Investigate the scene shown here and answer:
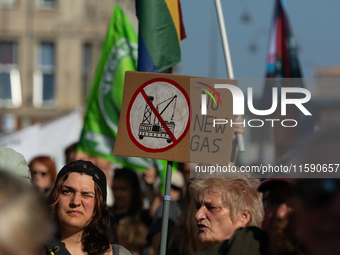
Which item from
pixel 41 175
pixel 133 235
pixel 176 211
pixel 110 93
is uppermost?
pixel 110 93

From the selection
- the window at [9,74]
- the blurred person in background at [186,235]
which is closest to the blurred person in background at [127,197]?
the blurred person in background at [186,235]

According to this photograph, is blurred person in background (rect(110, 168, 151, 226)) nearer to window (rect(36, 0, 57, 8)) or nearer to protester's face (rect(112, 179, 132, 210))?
protester's face (rect(112, 179, 132, 210))

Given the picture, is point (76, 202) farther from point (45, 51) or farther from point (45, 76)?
point (45, 51)

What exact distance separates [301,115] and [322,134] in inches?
69.5

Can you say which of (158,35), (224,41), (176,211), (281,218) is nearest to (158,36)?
(158,35)

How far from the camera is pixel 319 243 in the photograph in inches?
48.2

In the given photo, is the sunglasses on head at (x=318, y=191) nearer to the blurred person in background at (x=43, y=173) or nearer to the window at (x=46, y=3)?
the blurred person in background at (x=43, y=173)

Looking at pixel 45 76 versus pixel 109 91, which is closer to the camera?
pixel 109 91

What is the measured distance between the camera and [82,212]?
2.57m

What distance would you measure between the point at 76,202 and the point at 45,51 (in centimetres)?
1566

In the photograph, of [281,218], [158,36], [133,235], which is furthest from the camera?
[133,235]

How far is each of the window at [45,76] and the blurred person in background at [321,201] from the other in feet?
54.4

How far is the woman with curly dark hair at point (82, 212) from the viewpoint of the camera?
2.54 metres

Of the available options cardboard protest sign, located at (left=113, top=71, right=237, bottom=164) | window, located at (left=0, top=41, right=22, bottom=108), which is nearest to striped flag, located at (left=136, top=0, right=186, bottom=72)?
cardboard protest sign, located at (left=113, top=71, right=237, bottom=164)
